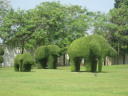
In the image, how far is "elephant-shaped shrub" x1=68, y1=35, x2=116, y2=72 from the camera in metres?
29.1

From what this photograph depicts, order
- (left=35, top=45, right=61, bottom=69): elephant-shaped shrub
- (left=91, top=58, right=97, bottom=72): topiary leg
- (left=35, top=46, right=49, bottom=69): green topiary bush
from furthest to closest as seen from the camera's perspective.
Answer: (left=35, top=46, right=49, bottom=69): green topiary bush
(left=35, top=45, right=61, bottom=69): elephant-shaped shrub
(left=91, top=58, right=97, bottom=72): topiary leg

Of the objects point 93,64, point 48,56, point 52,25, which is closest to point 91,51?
point 93,64

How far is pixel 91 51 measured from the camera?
29.3 m

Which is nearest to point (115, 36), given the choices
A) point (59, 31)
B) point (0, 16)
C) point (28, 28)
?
point (59, 31)

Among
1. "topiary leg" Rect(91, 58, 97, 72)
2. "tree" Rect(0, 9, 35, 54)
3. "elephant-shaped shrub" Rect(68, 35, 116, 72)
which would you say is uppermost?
"tree" Rect(0, 9, 35, 54)

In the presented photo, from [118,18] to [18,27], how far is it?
53.3 ft

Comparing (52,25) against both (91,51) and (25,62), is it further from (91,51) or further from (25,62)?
(91,51)

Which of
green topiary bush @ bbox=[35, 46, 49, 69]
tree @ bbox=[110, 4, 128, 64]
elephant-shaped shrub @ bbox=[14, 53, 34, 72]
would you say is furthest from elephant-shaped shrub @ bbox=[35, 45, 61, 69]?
tree @ bbox=[110, 4, 128, 64]

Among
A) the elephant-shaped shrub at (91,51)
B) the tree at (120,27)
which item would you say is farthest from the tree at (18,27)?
the elephant-shaped shrub at (91,51)

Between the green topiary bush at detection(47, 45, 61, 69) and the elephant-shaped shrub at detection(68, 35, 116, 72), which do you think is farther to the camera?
the green topiary bush at detection(47, 45, 61, 69)

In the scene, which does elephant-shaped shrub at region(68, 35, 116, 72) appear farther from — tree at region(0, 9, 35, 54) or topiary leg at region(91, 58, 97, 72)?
tree at region(0, 9, 35, 54)

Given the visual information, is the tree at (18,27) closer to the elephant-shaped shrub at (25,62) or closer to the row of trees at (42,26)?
the row of trees at (42,26)

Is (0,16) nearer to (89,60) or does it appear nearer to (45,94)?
(89,60)

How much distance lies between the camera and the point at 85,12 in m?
60.0
